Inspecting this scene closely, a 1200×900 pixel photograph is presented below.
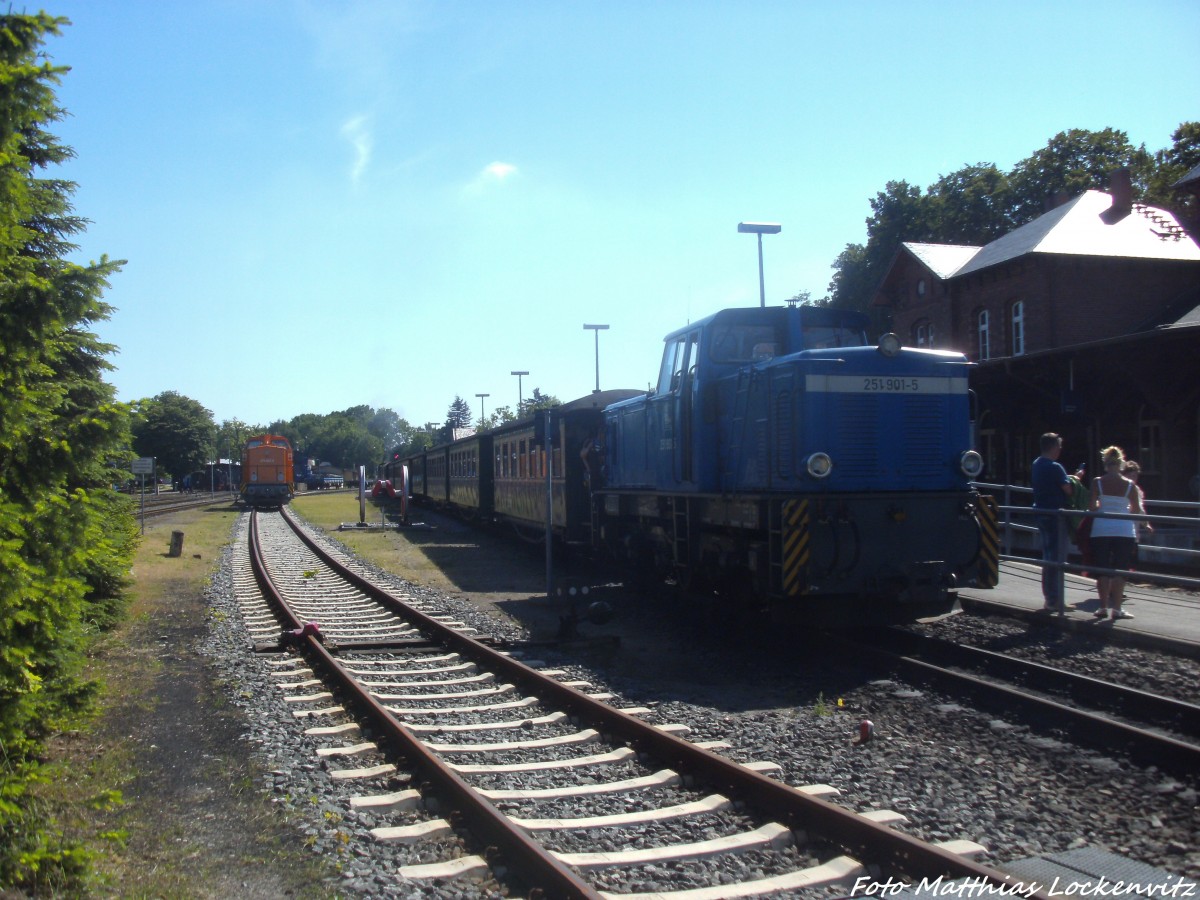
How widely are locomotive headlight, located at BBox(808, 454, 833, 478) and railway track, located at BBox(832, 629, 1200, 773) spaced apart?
5.48ft

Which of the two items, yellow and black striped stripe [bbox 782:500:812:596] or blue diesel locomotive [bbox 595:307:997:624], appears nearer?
yellow and black striped stripe [bbox 782:500:812:596]

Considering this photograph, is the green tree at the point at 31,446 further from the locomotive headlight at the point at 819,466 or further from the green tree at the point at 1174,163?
the green tree at the point at 1174,163

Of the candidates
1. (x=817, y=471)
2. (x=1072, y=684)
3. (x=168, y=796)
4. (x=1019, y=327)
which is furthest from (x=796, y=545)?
(x=1019, y=327)

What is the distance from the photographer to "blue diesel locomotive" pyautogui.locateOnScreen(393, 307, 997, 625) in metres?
8.51

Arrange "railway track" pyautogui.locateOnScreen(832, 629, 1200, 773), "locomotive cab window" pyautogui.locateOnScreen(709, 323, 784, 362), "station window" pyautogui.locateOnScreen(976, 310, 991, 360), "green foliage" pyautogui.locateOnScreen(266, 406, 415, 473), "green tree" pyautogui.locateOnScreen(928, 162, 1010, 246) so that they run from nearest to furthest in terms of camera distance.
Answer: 1. "railway track" pyautogui.locateOnScreen(832, 629, 1200, 773)
2. "locomotive cab window" pyautogui.locateOnScreen(709, 323, 784, 362)
3. "station window" pyautogui.locateOnScreen(976, 310, 991, 360)
4. "green tree" pyautogui.locateOnScreen(928, 162, 1010, 246)
5. "green foliage" pyautogui.locateOnScreen(266, 406, 415, 473)

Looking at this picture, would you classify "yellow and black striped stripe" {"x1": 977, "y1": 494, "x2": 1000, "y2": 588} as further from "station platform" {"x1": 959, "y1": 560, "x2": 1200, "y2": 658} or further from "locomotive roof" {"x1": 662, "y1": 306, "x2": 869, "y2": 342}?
"locomotive roof" {"x1": 662, "y1": 306, "x2": 869, "y2": 342}

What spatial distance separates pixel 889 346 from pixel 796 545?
2.07 metres

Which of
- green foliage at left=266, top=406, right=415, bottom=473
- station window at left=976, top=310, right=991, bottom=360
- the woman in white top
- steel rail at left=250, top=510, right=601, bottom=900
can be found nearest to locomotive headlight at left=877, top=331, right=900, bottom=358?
the woman in white top

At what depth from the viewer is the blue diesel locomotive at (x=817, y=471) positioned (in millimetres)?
8508

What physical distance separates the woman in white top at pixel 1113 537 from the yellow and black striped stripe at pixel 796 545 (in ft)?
10.5

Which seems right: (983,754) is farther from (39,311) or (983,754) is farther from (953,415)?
(39,311)

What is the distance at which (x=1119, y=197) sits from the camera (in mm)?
30828

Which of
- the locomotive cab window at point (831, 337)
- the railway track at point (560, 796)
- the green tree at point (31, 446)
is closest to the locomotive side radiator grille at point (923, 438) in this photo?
the locomotive cab window at point (831, 337)

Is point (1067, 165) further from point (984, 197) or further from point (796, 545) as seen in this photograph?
point (796, 545)
